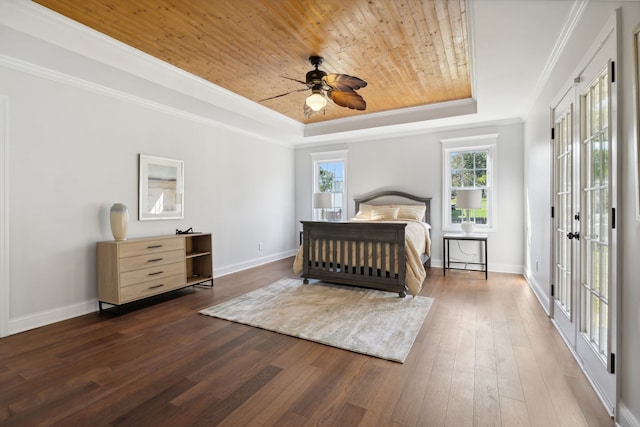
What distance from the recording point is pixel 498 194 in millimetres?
5191

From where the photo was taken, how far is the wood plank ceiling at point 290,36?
2.43 meters

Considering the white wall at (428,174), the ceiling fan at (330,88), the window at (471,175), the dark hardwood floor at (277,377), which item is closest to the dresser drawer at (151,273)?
the dark hardwood floor at (277,377)

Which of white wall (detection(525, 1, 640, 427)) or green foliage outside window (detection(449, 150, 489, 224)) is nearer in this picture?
white wall (detection(525, 1, 640, 427))

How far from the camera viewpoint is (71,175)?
3268 millimetres

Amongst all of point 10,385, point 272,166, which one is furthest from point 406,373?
point 272,166

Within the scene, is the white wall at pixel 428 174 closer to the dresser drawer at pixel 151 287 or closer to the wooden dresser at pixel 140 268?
the wooden dresser at pixel 140 268

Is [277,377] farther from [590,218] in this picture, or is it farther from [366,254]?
[590,218]

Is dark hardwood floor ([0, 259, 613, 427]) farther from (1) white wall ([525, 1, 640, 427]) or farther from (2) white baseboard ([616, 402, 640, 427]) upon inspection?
(1) white wall ([525, 1, 640, 427])

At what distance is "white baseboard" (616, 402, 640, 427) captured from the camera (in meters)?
1.45

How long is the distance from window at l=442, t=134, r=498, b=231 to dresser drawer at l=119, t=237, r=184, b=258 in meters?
4.39

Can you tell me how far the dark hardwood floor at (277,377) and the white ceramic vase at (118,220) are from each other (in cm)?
92

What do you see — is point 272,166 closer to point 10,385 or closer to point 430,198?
point 430,198

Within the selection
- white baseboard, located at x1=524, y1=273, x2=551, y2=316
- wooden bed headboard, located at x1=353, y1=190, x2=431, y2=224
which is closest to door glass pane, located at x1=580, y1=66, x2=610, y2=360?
white baseboard, located at x1=524, y1=273, x2=551, y2=316

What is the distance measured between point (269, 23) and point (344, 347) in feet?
9.23
